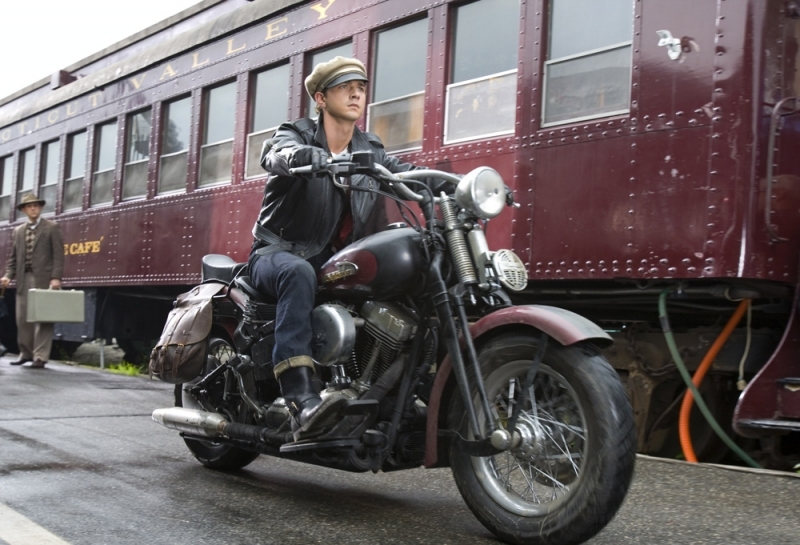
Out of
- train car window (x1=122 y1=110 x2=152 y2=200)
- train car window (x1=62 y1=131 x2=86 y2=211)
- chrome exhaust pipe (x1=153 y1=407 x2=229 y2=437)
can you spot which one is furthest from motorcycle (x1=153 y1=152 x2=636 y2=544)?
train car window (x1=62 y1=131 x2=86 y2=211)

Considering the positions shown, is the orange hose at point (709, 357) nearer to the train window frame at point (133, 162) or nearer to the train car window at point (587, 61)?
the train car window at point (587, 61)

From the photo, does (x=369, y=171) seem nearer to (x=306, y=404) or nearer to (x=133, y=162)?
(x=306, y=404)

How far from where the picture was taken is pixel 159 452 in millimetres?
4770

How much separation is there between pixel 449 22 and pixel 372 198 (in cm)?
280

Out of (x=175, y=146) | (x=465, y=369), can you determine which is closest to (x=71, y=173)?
(x=175, y=146)

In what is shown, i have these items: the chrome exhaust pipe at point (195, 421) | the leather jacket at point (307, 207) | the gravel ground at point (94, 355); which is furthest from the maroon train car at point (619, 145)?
the gravel ground at point (94, 355)

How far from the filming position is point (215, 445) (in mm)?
4305

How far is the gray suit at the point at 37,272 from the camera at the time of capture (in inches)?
408

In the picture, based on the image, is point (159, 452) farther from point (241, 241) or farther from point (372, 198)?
point (241, 241)

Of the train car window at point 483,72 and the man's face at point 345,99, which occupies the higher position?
the train car window at point 483,72

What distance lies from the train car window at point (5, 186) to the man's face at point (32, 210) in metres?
2.53

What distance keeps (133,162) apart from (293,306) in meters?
7.15

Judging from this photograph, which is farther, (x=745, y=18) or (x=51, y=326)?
(x=51, y=326)

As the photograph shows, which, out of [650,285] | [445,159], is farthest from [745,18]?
[445,159]
